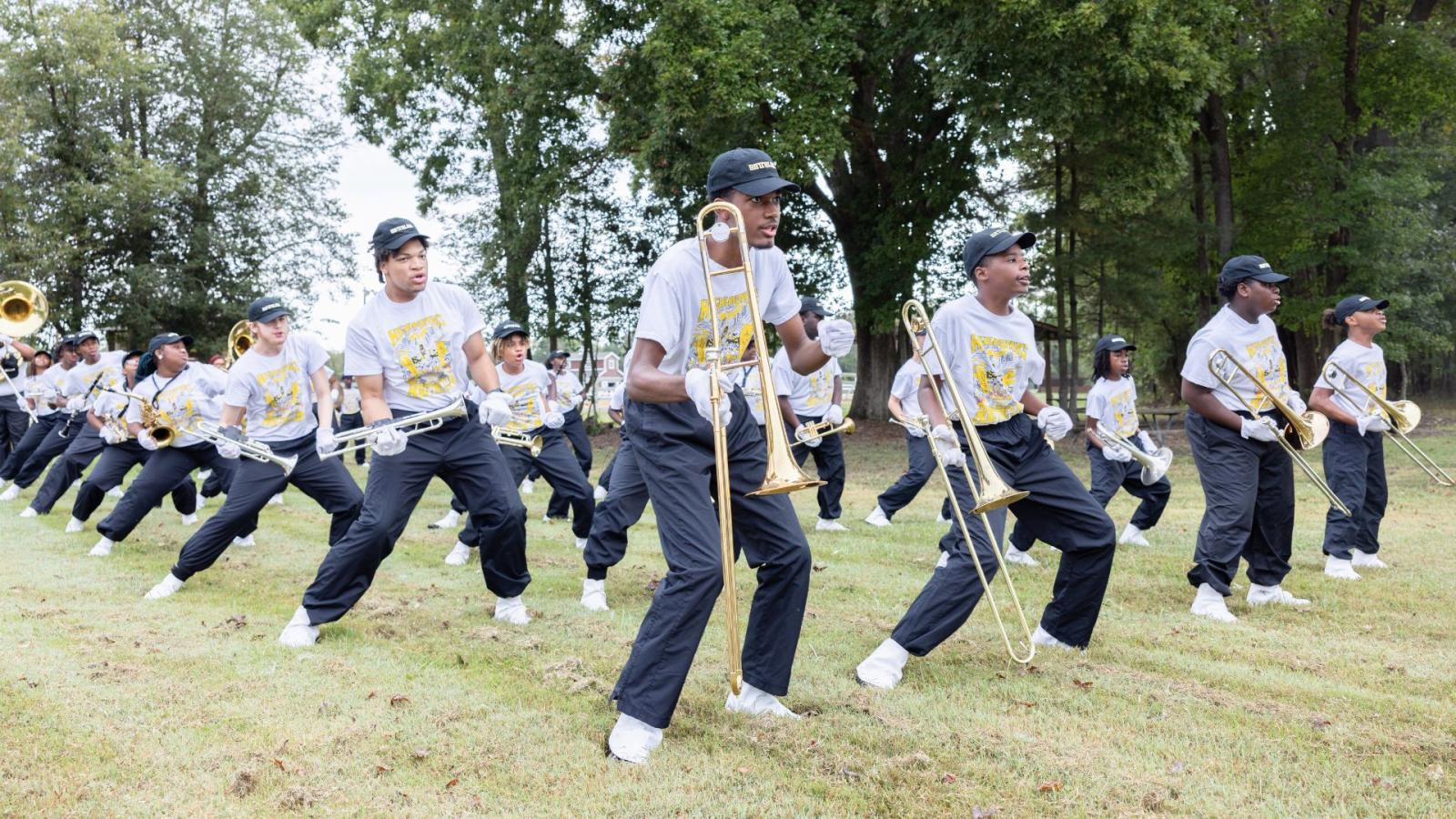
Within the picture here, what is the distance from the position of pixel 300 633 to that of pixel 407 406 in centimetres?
129

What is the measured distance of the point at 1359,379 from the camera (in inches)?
321

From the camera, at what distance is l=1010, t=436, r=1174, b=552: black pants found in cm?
972

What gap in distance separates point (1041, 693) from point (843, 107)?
1596 cm

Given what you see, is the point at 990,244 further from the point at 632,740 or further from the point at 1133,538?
the point at 1133,538

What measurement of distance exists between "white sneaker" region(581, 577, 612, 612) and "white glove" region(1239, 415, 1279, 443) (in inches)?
154

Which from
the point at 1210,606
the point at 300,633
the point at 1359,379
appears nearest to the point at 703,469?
the point at 300,633

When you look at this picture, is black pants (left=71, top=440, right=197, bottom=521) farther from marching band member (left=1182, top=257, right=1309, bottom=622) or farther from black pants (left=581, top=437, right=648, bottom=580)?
marching band member (left=1182, top=257, right=1309, bottom=622)

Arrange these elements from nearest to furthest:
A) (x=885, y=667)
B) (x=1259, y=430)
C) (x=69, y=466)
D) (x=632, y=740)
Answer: (x=632, y=740), (x=885, y=667), (x=1259, y=430), (x=69, y=466)

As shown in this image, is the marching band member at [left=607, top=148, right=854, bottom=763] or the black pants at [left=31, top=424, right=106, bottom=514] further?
the black pants at [left=31, top=424, right=106, bottom=514]

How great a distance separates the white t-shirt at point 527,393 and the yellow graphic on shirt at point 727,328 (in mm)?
4951

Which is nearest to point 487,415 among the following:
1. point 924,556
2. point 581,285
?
point 924,556

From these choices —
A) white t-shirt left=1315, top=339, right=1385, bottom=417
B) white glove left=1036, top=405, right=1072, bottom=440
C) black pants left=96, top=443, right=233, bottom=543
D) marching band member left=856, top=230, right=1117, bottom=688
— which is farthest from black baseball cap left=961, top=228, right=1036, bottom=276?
black pants left=96, top=443, right=233, bottom=543

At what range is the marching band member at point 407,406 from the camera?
5785 mm

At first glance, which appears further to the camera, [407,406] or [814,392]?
[814,392]
